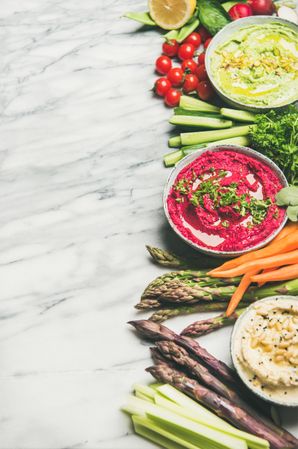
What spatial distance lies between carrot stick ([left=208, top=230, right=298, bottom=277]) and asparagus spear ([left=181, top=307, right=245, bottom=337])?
203mm

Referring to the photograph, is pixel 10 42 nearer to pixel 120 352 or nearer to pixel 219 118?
pixel 219 118

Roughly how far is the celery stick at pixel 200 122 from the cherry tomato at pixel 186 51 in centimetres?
45

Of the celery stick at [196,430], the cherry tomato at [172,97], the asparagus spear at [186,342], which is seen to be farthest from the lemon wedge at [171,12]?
the celery stick at [196,430]

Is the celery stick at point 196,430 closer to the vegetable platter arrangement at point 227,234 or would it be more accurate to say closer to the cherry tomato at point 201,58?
the vegetable platter arrangement at point 227,234

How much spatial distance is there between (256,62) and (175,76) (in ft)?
1.43

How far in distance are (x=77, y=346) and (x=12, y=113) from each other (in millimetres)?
1392

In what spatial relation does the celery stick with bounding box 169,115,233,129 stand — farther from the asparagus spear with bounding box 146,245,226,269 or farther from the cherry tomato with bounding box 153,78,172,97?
the asparagus spear with bounding box 146,245,226,269

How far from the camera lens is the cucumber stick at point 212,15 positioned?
3615 millimetres

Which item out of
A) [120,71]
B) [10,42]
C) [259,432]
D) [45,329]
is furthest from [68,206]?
[259,432]

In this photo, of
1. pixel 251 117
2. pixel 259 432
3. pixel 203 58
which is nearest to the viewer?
pixel 259 432

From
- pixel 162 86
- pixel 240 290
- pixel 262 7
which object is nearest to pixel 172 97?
pixel 162 86

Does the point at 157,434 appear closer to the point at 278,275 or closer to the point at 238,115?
the point at 278,275

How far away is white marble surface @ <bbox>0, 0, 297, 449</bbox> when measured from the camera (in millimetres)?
2982

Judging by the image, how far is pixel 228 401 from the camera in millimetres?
2799
